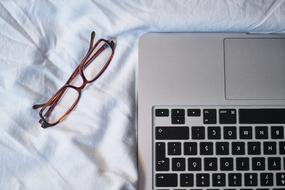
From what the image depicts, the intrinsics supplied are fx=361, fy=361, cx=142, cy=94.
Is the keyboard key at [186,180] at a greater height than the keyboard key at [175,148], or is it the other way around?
the keyboard key at [175,148]

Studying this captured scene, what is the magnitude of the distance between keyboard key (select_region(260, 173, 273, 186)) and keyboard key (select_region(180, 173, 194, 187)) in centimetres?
10

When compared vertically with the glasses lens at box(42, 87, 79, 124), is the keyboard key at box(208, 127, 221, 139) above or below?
below

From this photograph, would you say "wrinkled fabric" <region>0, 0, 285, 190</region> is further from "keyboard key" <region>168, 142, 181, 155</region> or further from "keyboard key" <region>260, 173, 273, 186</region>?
"keyboard key" <region>260, 173, 273, 186</region>

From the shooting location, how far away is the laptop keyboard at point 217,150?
0.50 meters

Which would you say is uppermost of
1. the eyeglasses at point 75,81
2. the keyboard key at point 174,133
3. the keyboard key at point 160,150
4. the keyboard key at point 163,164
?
the eyeglasses at point 75,81

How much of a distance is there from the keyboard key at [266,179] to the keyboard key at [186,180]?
0.32ft

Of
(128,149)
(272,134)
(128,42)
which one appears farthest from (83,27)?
(272,134)

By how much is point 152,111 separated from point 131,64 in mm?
81

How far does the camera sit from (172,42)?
1.71 feet

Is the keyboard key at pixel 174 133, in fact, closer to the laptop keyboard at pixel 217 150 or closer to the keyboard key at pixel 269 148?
the laptop keyboard at pixel 217 150

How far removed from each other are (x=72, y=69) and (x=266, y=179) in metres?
0.32

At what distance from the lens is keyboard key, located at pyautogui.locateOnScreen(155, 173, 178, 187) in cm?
50

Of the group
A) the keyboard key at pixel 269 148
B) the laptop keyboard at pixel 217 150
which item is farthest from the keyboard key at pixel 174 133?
the keyboard key at pixel 269 148

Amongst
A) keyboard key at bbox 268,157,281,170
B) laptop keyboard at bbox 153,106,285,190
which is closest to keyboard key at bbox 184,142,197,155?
laptop keyboard at bbox 153,106,285,190
